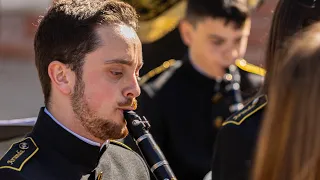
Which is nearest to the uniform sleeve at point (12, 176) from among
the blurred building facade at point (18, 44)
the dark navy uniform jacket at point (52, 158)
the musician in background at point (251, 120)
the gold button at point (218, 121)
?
the dark navy uniform jacket at point (52, 158)

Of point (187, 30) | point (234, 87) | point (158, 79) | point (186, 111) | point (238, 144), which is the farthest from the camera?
point (187, 30)

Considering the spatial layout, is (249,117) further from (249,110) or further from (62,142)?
(62,142)

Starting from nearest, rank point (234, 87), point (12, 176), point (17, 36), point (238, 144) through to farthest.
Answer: point (12, 176)
point (238, 144)
point (234, 87)
point (17, 36)

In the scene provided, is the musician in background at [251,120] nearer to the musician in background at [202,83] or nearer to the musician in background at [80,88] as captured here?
the musician in background at [80,88]

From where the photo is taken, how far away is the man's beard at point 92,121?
2559 millimetres

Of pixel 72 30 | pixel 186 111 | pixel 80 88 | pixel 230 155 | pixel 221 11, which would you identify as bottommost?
pixel 186 111

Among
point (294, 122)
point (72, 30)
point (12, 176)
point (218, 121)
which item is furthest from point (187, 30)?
point (294, 122)

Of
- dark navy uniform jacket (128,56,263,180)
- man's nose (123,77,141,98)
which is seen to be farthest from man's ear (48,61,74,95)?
dark navy uniform jacket (128,56,263,180)

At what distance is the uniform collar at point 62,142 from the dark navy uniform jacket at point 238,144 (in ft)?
1.54

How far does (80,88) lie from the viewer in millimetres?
2582

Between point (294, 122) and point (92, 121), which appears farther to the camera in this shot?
point (92, 121)

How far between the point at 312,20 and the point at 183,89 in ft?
6.55

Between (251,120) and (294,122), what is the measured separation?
996mm

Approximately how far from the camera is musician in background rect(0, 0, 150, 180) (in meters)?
2.56
